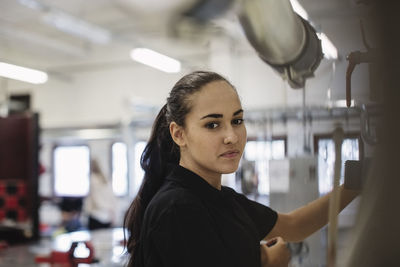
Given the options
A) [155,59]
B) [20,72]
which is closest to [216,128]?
[155,59]

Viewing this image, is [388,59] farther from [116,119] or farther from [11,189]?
[116,119]

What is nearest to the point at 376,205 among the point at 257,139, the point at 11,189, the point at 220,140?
the point at 220,140

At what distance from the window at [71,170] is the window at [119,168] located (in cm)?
69

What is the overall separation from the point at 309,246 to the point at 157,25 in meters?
0.64

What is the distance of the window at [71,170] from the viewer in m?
9.08

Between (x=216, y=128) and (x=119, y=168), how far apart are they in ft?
25.9

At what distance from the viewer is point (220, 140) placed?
0.85 metres

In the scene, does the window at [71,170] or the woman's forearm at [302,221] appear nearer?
the woman's forearm at [302,221]

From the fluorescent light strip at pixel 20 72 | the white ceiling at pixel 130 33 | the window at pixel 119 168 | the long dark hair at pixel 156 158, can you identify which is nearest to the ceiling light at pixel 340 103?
the white ceiling at pixel 130 33

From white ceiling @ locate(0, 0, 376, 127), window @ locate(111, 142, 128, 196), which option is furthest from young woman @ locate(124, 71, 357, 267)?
window @ locate(111, 142, 128, 196)

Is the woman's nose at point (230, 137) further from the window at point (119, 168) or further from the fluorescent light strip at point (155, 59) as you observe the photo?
the window at point (119, 168)

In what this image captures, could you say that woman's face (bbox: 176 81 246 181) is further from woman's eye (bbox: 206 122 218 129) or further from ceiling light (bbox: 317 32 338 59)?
ceiling light (bbox: 317 32 338 59)

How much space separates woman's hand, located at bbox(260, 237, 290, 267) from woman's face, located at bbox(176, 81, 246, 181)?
188mm

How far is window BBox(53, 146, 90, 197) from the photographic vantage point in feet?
29.8
